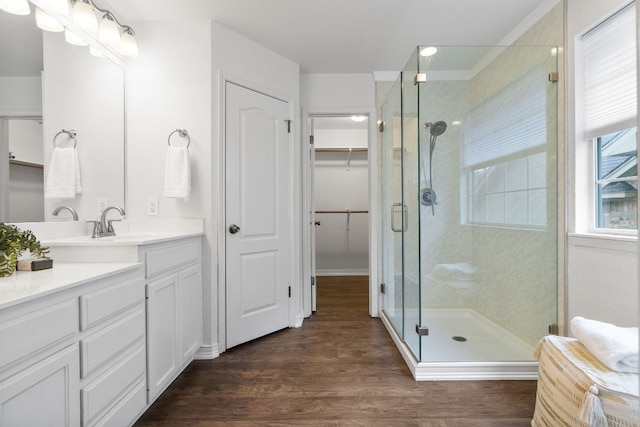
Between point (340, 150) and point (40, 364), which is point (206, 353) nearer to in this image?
point (40, 364)

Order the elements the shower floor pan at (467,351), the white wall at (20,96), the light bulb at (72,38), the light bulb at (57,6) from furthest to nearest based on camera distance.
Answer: the shower floor pan at (467,351) < the light bulb at (72,38) < the light bulb at (57,6) < the white wall at (20,96)

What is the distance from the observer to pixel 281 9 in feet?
6.70

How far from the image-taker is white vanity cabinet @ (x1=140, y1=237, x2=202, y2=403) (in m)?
1.51

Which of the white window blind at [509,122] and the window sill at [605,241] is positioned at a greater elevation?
the white window blind at [509,122]

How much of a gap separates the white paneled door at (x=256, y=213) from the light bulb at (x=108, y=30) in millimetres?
728

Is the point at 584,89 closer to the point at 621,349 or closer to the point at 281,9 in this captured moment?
the point at 621,349

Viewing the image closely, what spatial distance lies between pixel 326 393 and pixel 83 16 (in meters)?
2.58

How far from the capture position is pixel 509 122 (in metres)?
2.12

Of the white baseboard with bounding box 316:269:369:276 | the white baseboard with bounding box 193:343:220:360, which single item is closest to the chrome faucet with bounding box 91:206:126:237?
the white baseboard with bounding box 193:343:220:360

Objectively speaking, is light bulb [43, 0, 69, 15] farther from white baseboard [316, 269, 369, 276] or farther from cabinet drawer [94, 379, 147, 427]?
white baseboard [316, 269, 369, 276]

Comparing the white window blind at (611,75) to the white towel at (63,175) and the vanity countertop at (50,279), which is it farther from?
the white towel at (63,175)

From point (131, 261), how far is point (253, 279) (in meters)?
1.10

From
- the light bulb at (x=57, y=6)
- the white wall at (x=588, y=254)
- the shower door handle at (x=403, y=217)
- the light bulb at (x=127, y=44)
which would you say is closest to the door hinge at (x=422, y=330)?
the shower door handle at (x=403, y=217)

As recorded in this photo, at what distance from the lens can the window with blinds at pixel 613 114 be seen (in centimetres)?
149
